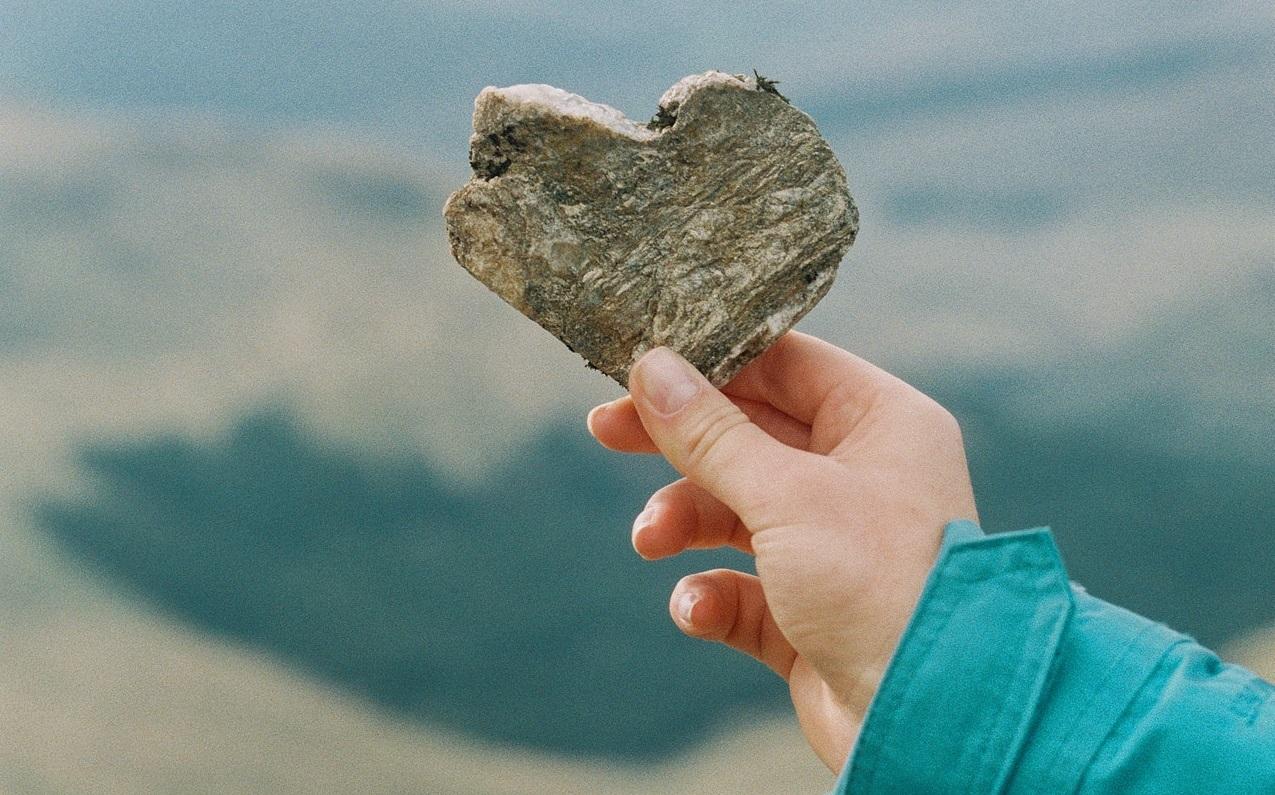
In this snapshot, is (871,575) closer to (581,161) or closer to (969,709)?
(969,709)

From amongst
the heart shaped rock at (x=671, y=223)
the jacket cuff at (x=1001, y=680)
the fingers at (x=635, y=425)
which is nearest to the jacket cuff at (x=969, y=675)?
the jacket cuff at (x=1001, y=680)

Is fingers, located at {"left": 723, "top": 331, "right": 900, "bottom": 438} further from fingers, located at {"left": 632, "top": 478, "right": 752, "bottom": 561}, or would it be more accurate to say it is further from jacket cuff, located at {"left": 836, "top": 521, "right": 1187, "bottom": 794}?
jacket cuff, located at {"left": 836, "top": 521, "right": 1187, "bottom": 794}

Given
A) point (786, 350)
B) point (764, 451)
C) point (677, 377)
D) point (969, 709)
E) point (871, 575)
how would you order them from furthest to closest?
point (786, 350) → point (677, 377) → point (764, 451) → point (871, 575) → point (969, 709)

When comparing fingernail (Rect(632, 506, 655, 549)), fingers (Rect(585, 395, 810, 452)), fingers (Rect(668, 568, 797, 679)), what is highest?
fingers (Rect(585, 395, 810, 452))

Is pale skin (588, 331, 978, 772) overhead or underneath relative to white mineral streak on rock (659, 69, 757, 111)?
underneath

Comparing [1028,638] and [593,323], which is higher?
[593,323]

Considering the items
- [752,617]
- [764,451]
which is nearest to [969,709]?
[764,451]

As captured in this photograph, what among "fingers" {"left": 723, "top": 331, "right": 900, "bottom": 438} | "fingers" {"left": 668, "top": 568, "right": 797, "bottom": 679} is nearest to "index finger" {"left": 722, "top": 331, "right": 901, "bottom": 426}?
"fingers" {"left": 723, "top": 331, "right": 900, "bottom": 438}
